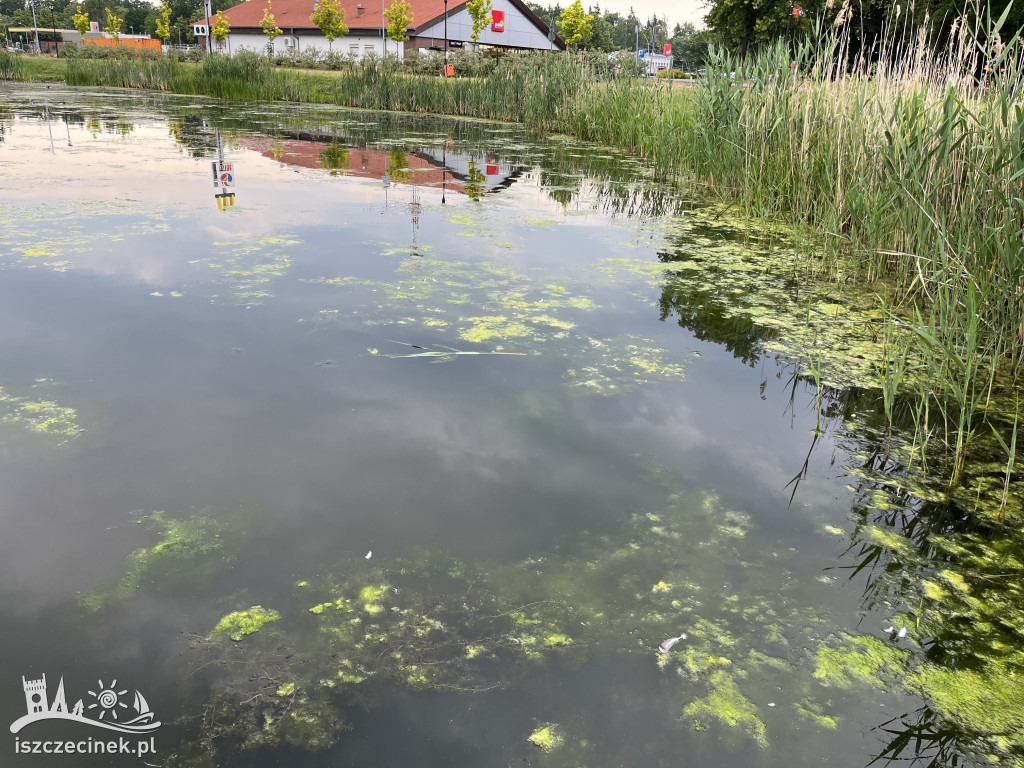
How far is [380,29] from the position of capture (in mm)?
25672

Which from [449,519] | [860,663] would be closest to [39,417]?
[449,519]

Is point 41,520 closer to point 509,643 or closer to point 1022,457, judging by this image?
point 509,643

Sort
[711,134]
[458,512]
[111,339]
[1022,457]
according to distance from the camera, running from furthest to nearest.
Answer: [711,134] → [111,339] → [1022,457] → [458,512]

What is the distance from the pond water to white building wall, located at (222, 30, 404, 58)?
82.1ft

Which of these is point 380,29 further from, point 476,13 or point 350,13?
point 476,13

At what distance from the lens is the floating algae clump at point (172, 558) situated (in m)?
1.34

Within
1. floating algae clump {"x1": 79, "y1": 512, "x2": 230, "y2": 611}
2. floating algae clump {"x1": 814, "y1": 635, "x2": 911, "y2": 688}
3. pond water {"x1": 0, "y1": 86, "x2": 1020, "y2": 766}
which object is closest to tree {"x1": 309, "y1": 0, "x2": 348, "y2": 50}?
pond water {"x1": 0, "y1": 86, "x2": 1020, "y2": 766}

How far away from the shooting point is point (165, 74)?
16.5 meters

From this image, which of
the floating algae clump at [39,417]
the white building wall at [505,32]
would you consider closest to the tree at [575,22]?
the white building wall at [505,32]

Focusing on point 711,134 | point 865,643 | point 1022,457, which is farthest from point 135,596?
point 711,134

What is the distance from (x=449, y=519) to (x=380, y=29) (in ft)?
91.4

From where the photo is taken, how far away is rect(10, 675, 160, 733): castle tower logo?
107 cm

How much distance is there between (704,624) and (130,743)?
3.22 feet

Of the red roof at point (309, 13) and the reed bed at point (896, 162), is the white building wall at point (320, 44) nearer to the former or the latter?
the red roof at point (309, 13)
